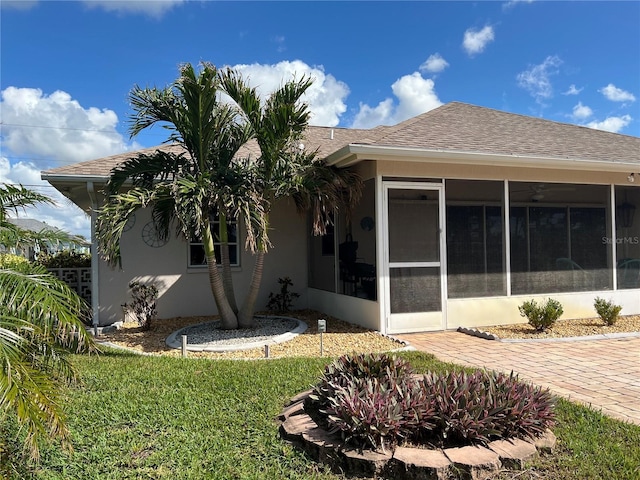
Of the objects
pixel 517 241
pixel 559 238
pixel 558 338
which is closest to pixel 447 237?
pixel 517 241

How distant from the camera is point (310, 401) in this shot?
3.87 metres

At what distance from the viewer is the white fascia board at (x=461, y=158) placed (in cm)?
703

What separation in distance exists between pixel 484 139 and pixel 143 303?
25.0ft

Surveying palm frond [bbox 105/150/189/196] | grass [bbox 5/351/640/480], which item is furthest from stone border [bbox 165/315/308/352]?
palm frond [bbox 105/150/189/196]

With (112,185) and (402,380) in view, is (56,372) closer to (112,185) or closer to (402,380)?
(402,380)

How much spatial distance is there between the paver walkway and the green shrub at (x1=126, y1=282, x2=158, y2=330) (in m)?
4.96

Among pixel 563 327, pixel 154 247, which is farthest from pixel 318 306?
pixel 563 327

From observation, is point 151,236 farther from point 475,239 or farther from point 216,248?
point 475,239

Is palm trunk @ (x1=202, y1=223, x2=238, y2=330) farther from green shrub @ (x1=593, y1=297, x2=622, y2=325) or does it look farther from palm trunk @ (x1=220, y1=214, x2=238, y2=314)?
green shrub @ (x1=593, y1=297, x2=622, y2=325)

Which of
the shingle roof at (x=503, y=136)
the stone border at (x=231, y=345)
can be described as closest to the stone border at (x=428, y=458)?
the stone border at (x=231, y=345)

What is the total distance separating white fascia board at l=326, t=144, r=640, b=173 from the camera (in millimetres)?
7027

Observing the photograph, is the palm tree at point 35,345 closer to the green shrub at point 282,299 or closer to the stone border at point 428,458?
the stone border at point 428,458

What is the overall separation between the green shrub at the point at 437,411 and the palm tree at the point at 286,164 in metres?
4.02

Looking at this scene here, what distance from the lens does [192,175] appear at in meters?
7.23
